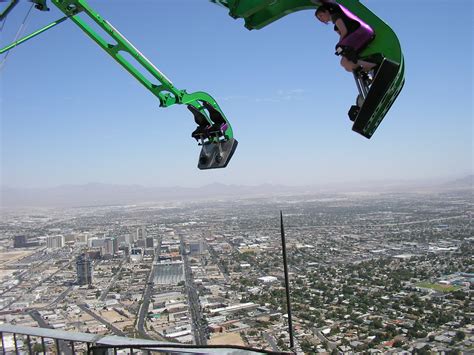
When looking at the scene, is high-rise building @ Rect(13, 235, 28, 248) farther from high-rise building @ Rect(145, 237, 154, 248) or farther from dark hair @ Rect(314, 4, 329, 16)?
dark hair @ Rect(314, 4, 329, 16)

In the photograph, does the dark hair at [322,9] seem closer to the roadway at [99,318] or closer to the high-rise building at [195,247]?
the roadway at [99,318]

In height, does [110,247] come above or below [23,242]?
below

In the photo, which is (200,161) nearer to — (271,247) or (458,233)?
(271,247)

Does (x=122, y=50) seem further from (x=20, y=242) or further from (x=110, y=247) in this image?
(x=20, y=242)

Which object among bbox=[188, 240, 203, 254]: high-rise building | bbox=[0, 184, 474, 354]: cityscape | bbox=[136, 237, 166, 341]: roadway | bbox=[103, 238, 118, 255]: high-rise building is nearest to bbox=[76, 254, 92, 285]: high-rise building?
bbox=[0, 184, 474, 354]: cityscape

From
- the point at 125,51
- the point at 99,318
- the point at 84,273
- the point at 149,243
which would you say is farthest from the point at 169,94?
the point at 149,243
